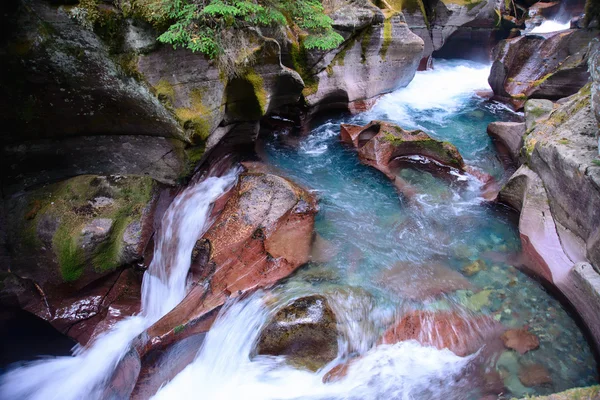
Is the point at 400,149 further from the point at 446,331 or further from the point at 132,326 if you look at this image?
the point at 132,326

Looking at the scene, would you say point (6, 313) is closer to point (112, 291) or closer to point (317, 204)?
point (112, 291)

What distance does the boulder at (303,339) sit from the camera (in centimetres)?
439

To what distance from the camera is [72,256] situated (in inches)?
214

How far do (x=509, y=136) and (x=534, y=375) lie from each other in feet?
21.1

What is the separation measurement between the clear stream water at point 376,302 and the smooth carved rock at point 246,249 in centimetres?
25

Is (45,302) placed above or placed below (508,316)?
above

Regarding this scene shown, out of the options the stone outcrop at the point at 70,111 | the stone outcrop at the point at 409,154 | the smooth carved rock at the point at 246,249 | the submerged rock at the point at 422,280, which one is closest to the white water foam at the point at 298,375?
the smooth carved rock at the point at 246,249

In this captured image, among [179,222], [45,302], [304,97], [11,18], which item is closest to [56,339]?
[45,302]

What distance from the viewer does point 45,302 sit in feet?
18.0

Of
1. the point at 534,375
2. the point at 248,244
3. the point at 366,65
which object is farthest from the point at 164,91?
the point at 366,65

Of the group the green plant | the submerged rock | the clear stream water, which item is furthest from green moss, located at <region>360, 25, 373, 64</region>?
the submerged rock

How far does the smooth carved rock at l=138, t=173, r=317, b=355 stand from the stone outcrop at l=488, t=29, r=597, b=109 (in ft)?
31.0

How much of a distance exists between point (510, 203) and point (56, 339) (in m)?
Answer: 8.63

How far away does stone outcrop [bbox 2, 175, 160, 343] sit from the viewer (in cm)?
545
